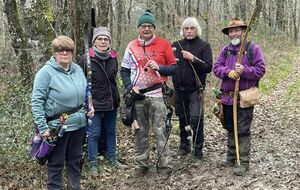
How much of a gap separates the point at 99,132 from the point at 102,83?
2.63 feet

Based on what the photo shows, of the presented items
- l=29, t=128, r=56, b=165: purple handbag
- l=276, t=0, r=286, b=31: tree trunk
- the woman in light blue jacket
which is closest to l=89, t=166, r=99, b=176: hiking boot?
the woman in light blue jacket

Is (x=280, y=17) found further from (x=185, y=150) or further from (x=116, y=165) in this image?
(x=116, y=165)

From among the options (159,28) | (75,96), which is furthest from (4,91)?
(159,28)

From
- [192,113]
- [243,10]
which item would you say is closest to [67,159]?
[192,113]

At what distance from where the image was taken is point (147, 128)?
6.58 m

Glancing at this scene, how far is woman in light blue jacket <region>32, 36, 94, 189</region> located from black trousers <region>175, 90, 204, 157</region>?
2249mm

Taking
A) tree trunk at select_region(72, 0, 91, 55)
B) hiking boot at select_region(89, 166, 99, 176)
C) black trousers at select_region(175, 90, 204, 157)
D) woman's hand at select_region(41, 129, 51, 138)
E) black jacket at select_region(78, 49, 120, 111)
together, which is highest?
tree trunk at select_region(72, 0, 91, 55)

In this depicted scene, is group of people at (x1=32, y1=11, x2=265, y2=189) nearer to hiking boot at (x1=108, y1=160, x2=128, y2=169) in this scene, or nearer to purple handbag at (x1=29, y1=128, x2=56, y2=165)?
hiking boot at (x1=108, y1=160, x2=128, y2=169)

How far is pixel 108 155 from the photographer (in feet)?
22.9

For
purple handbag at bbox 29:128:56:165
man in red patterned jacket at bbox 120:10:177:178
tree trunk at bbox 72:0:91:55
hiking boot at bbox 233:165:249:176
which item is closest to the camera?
purple handbag at bbox 29:128:56:165

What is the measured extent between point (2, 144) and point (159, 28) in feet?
32.4

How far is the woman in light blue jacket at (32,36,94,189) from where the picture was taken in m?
4.85

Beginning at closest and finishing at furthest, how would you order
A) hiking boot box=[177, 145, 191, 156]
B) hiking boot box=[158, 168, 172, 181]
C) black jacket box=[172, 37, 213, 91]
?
hiking boot box=[158, 168, 172, 181]
black jacket box=[172, 37, 213, 91]
hiking boot box=[177, 145, 191, 156]

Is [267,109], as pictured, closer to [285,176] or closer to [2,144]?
[285,176]
